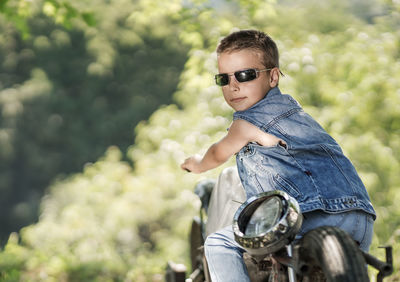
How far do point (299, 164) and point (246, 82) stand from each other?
48 centimetres

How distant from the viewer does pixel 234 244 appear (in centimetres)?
226

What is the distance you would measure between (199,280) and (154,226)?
6.20m

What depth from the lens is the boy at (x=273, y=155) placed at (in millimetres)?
2121

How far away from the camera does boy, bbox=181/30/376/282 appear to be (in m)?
2.12

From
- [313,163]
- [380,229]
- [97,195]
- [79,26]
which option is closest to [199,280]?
[313,163]

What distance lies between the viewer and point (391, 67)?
18.8 feet

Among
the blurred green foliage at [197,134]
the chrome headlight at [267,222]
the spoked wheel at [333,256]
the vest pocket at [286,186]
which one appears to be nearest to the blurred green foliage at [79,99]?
the blurred green foliage at [197,134]

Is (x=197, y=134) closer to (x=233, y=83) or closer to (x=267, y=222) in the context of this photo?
(x=233, y=83)

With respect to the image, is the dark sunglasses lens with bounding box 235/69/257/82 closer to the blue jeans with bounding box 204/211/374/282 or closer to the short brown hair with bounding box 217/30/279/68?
the short brown hair with bounding box 217/30/279/68

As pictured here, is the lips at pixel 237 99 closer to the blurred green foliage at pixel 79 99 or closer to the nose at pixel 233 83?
the nose at pixel 233 83

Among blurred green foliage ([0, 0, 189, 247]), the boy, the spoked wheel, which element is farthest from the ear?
blurred green foliage ([0, 0, 189, 247])

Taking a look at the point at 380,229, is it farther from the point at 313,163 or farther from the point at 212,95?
the point at 313,163

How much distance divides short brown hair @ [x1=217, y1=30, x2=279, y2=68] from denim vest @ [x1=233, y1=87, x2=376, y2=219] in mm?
199

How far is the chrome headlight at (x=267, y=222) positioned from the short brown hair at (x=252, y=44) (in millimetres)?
745
